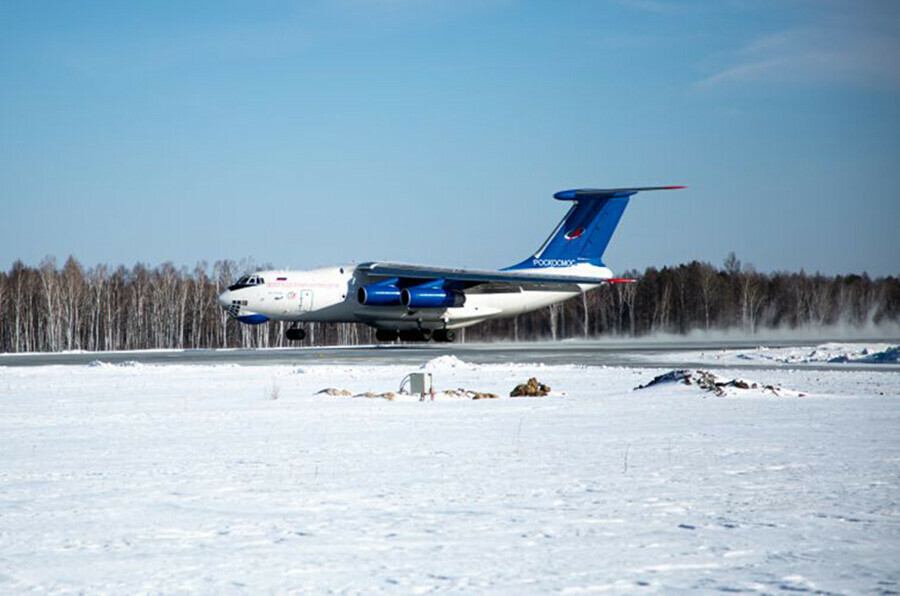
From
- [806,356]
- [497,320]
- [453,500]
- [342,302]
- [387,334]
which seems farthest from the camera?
[497,320]

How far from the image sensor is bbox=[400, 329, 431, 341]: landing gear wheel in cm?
4625

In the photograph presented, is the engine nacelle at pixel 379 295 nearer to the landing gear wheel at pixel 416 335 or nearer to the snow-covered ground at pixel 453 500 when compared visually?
the landing gear wheel at pixel 416 335

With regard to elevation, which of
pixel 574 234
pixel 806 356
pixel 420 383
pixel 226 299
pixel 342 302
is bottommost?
pixel 420 383

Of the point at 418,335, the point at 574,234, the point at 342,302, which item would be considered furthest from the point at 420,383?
the point at 574,234

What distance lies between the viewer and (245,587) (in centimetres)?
482

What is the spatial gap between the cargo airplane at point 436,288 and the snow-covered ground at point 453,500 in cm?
2753

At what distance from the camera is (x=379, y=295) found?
42.7 metres

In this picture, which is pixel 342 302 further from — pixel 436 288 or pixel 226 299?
pixel 226 299

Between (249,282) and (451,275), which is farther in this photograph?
(451,275)

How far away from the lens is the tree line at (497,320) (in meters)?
79.0

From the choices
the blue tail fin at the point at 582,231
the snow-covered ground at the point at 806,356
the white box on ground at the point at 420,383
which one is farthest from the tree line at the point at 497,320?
the white box on ground at the point at 420,383

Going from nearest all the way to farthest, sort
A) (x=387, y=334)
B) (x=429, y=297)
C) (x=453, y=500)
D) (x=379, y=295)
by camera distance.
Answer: (x=453, y=500) → (x=379, y=295) → (x=429, y=297) → (x=387, y=334)

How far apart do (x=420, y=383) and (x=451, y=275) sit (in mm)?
25012

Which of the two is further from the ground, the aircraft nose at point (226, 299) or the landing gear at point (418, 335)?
the aircraft nose at point (226, 299)
